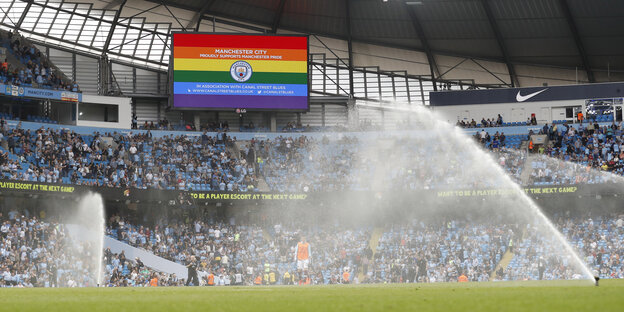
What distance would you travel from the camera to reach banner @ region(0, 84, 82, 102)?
166ft

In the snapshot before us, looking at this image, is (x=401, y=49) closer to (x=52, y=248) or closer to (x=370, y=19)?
(x=370, y=19)

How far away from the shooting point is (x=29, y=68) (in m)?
54.9

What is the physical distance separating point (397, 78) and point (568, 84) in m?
13.6

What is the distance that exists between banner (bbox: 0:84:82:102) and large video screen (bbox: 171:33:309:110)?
25.0 ft

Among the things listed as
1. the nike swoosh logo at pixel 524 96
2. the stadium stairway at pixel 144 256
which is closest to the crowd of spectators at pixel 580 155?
the nike swoosh logo at pixel 524 96

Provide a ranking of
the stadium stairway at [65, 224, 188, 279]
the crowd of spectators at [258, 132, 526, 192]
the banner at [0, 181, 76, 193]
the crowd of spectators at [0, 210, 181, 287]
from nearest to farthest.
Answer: the crowd of spectators at [0, 210, 181, 287], the banner at [0, 181, 76, 193], the stadium stairway at [65, 224, 188, 279], the crowd of spectators at [258, 132, 526, 192]

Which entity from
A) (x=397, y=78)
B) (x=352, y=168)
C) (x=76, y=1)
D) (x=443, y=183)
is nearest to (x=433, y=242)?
(x=443, y=183)

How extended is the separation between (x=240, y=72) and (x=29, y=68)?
1555 cm

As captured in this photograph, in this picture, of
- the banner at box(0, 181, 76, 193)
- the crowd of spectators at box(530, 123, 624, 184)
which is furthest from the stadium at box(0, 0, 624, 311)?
the crowd of spectators at box(530, 123, 624, 184)

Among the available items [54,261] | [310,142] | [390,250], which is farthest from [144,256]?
[310,142]

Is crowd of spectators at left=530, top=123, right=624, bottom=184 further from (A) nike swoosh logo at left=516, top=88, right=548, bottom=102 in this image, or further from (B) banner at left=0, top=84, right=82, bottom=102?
(B) banner at left=0, top=84, right=82, bottom=102

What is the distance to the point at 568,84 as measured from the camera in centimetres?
5931

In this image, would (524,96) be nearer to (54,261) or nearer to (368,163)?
(368,163)

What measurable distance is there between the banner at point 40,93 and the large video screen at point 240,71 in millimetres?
7618
